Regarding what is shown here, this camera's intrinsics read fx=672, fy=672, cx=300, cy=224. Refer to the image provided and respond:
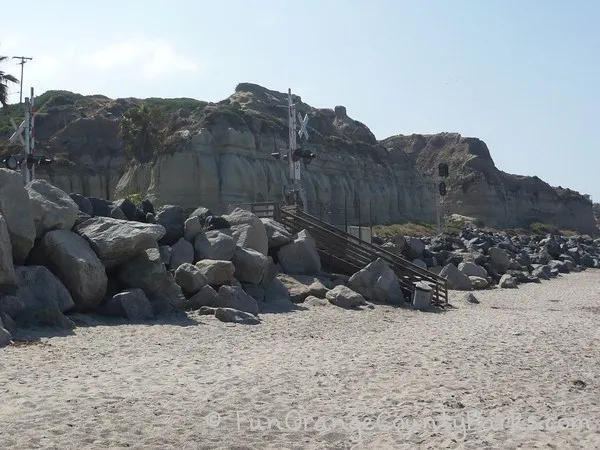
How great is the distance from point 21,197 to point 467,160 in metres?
98.7

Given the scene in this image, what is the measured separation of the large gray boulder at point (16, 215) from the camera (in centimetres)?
1199

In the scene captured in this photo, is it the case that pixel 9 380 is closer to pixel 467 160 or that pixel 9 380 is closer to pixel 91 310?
pixel 91 310

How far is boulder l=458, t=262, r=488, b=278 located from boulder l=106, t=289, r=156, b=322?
1509 cm

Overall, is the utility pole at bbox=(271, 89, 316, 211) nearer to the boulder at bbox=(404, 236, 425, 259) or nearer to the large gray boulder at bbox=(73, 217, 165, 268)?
the boulder at bbox=(404, 236, 425, 259)

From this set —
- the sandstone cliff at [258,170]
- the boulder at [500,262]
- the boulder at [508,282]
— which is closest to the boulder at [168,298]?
the boulder at [508,282]

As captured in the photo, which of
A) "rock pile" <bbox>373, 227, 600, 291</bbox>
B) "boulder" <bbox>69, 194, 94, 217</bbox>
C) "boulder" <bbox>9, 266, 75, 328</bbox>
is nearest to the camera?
"boulder" <bbox>9, 266, 75, 328</bbox>

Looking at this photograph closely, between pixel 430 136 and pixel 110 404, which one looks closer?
pixel 110 404

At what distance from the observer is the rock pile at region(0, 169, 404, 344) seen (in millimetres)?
11570

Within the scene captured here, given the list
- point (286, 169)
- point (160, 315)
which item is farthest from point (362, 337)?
point (286, 169)

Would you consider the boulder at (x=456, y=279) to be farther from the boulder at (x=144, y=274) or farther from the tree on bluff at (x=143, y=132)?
the tree on bluff at (x=143, y=132)

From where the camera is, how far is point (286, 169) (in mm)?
57656

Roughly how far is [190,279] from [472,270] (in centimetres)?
1421

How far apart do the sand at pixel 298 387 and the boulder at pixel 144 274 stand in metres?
1.27

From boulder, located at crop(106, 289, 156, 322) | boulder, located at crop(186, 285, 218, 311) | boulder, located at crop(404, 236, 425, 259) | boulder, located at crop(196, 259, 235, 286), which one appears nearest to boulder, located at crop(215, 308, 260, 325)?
boulder, located at crop(186, 285, 218, 311)
